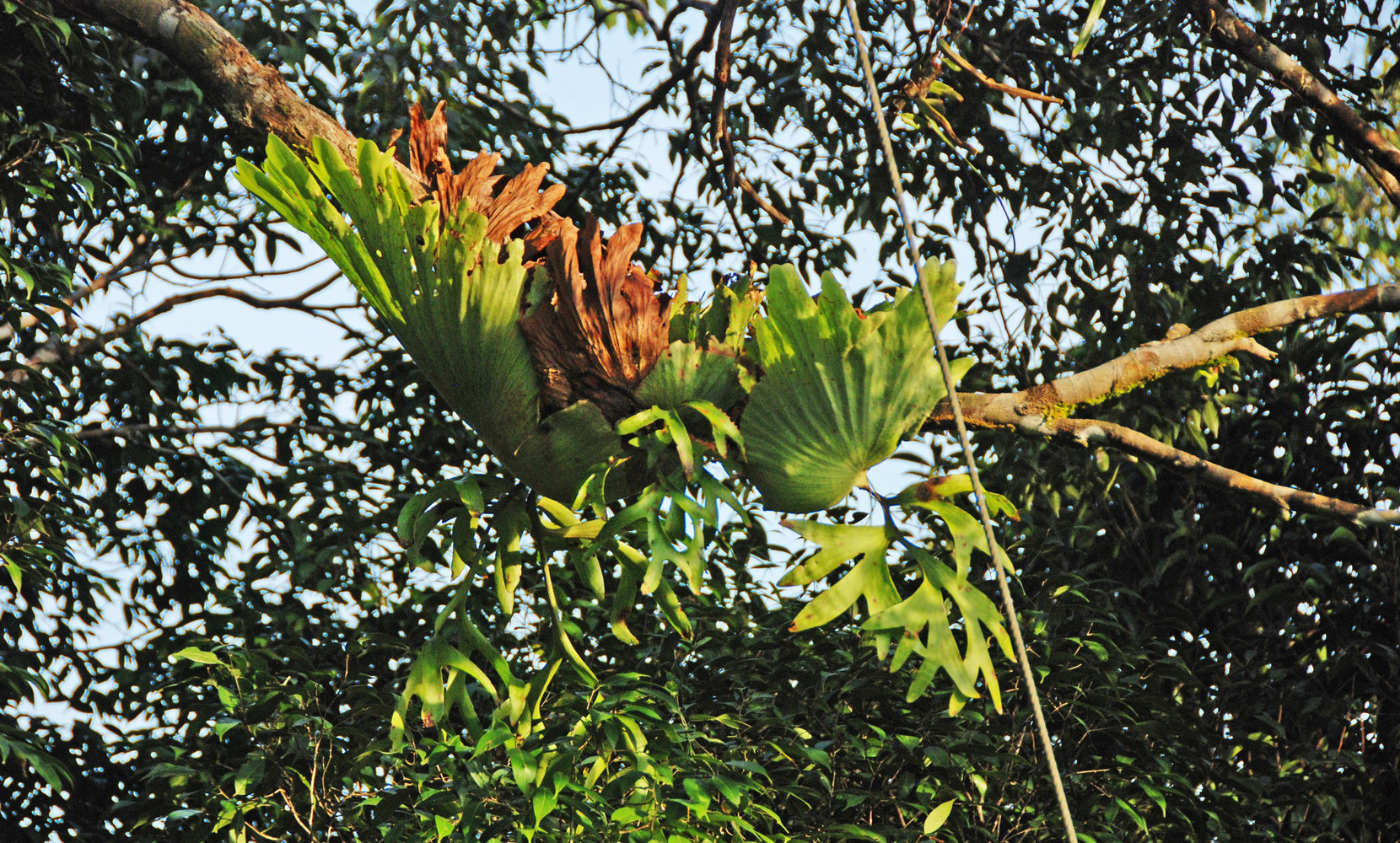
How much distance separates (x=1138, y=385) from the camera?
1.63 meters

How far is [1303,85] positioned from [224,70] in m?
1.90

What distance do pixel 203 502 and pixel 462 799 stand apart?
170 cm

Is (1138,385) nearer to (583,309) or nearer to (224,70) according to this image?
(583,309)

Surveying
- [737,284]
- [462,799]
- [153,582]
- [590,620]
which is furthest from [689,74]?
[153,582]

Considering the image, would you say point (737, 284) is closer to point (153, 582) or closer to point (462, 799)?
point (462, 799)

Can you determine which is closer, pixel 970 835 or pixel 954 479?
pixel 954 479

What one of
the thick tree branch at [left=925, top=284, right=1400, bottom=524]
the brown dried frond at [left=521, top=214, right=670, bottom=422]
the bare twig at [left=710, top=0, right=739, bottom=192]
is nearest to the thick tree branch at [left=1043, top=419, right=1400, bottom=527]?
the thick tree branch at [left=925, top=284, right=1400, bottom=524]

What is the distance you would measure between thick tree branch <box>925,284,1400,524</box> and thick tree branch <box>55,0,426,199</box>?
0.83 m

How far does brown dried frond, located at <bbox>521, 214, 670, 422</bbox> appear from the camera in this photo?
127cm

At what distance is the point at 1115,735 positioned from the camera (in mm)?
2578

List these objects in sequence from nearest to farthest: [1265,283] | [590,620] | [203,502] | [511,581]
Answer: [511,581]
[590,620]
[1265,283]
[203,502]

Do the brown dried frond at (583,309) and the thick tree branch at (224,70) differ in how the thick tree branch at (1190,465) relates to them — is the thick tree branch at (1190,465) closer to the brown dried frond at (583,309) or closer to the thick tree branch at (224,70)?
the brown dried frond at (583,309)

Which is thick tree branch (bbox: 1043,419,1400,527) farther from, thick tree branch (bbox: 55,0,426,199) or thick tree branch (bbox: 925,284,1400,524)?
thick tree branch (bbox: 55,0,426,199)

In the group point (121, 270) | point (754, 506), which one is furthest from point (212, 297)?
point (754, 506)
